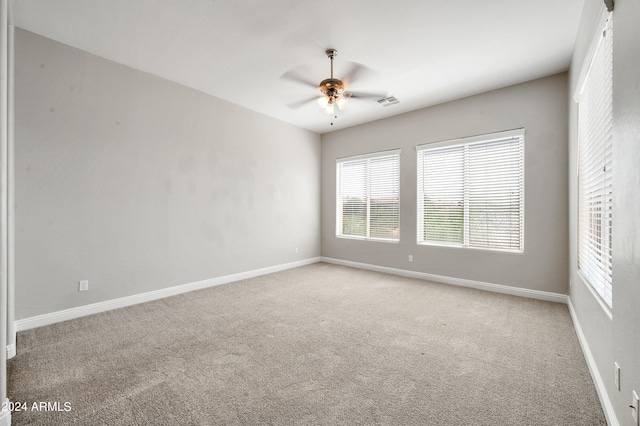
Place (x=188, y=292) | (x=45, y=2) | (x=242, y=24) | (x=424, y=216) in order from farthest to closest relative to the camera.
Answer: (x=424, y=216)
(x=188, y=292)
(x=242, y=24)
(x=45, y=2)

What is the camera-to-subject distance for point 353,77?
153 inches

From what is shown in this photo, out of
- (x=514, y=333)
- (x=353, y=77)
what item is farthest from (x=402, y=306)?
(x=353, y=77)

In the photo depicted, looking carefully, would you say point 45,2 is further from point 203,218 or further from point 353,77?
point 353,77

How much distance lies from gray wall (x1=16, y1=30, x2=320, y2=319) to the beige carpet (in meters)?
0.60

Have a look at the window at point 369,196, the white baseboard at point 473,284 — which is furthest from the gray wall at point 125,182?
the white baseboard at point 473,284

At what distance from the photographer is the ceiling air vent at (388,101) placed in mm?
4566

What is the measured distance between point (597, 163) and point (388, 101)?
3.01 meters

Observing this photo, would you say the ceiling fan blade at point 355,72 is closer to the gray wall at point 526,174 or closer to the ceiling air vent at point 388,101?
the ceiling air vent at point 388,101

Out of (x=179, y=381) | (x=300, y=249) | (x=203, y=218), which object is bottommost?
(x=179, y=381)

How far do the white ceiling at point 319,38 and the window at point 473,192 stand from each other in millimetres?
947

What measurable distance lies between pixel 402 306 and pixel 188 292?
308cm

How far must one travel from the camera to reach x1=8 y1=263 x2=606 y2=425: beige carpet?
1.75 meters

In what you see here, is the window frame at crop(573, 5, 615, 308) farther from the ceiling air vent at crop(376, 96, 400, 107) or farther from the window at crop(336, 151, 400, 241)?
the window at crop(336, 151, 400, 241)

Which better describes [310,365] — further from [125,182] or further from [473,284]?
[473,284]
